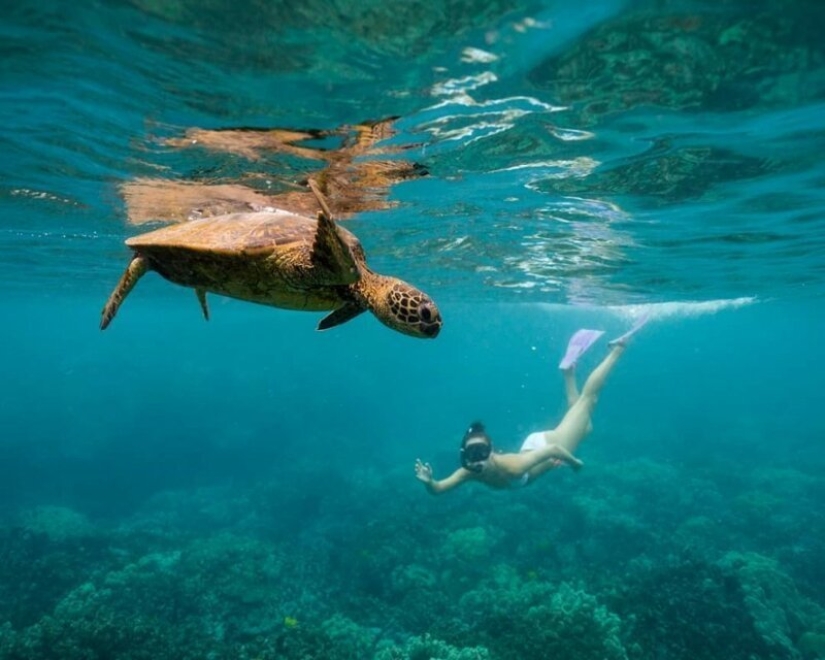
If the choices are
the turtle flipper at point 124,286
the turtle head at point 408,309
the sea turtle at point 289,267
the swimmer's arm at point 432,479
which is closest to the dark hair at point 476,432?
the swimmer's arm at point 432,479

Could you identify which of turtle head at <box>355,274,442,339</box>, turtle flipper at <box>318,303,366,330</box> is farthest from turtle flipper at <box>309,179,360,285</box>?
turtle flipper at <box>318,303,366,330</box>

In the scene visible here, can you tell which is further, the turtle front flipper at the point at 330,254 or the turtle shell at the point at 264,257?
the turtle shell at the point at 264,257

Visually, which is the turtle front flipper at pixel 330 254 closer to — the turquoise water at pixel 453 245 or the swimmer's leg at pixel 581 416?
the turquoise water at pixel 453 245

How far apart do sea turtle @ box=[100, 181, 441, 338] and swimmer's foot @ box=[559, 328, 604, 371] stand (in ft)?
56.6

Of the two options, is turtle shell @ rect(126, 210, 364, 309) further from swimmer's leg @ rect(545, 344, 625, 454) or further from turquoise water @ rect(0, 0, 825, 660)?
swimmer's leg @ rect(545, 344, 625, 454)

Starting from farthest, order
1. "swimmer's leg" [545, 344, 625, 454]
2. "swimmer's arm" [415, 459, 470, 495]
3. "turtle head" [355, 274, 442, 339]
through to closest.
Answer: "swimmer's leg" [545, 344, 625, 454] < "swimmer's arm" [415, 459, 470, 495] < "turtle head" [355, 274, 442, 339]

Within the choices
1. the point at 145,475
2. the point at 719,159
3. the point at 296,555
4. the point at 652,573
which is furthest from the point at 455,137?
the point at 145,475

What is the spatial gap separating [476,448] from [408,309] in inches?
357

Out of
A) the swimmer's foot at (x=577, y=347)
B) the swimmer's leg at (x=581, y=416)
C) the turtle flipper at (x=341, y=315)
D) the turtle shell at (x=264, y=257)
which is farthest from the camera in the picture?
the swimmer's foot at (x=577, y=347)

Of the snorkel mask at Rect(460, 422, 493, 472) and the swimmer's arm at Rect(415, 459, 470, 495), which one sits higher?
the snorkel mask at Rect(460, 422, 493, 472)

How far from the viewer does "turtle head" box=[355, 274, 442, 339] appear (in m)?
3.92

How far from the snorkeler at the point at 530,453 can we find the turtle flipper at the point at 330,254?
8845 millimetres

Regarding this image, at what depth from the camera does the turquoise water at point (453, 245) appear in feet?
22.6

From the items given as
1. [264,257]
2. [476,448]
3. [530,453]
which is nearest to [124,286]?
[264,257]
